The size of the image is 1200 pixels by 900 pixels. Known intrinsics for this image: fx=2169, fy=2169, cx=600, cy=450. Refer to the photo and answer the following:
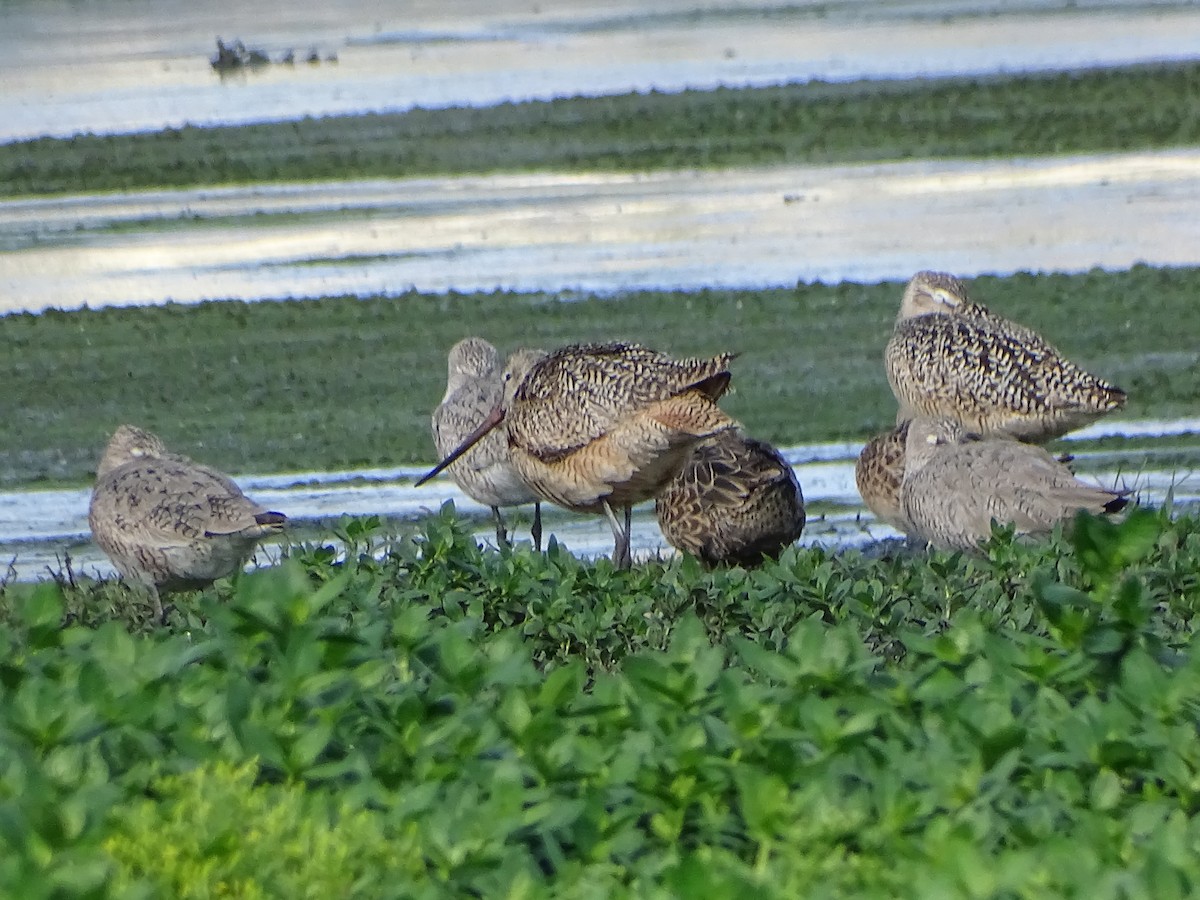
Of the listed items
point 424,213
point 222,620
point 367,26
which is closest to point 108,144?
point 424,213

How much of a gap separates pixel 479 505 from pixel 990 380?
2.77 m

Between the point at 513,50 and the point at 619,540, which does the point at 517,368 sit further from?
the point at 513,50

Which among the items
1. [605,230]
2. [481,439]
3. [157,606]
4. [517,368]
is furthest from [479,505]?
[605,230]

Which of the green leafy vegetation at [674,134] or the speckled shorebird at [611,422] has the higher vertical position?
the green leafy vegetation at [674,134]

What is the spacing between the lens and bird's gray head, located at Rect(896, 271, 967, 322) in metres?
10.8

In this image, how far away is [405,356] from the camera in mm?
12727

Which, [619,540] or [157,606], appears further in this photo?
[619,540]

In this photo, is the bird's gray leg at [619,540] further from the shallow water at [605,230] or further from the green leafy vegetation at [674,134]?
the green leafy vegetation at [674,134]

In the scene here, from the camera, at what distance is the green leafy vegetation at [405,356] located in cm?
1120

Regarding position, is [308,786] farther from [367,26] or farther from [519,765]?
[367,26]

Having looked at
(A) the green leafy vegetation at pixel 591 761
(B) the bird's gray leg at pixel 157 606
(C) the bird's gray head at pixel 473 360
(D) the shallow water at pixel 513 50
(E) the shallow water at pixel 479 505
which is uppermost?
(D) the shallow water at pixel 513 50

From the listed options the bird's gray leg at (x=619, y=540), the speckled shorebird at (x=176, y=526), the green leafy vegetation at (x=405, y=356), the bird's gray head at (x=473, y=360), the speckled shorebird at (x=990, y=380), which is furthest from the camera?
the green leafy vegetation at (x=405, y=356)

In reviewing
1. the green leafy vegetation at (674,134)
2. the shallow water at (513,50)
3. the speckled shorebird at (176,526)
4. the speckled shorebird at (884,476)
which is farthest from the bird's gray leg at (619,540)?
the shallow water at (513,50)

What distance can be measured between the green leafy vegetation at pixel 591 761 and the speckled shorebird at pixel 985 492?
2191 mm
